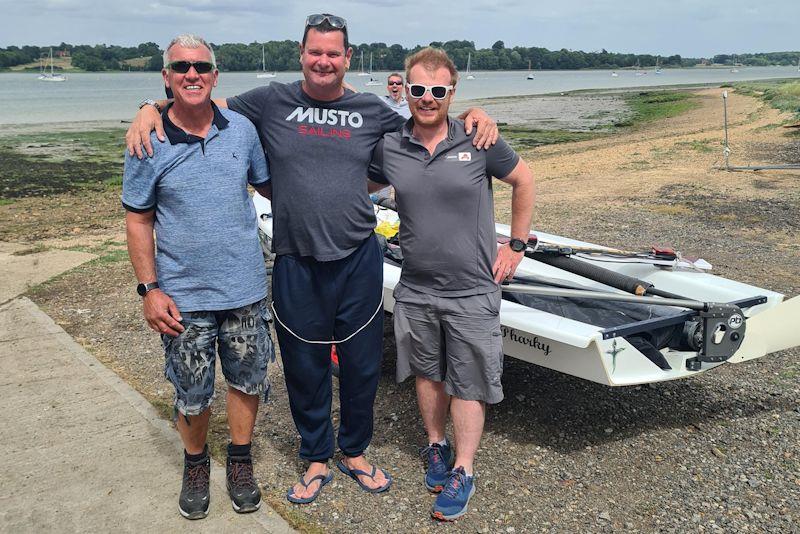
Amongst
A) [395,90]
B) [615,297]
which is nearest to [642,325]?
[615,297]

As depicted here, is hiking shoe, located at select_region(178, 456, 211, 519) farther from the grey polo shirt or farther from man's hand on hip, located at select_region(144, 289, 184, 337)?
the grey polo shirt

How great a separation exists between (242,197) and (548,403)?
97.8 inches

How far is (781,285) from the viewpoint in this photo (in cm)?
679

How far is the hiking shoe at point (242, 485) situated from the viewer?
3.33 meters

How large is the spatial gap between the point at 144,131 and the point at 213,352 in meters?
0.99

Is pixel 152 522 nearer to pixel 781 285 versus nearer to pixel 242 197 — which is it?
pixel 242 197

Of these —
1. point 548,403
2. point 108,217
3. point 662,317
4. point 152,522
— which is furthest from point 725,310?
point 108,217

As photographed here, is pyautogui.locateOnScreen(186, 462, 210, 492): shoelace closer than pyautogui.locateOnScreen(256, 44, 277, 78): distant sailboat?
Yes

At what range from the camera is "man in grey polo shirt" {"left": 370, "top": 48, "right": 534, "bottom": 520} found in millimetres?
3137

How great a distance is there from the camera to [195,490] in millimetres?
3328

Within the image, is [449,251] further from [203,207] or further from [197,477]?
[197,477]

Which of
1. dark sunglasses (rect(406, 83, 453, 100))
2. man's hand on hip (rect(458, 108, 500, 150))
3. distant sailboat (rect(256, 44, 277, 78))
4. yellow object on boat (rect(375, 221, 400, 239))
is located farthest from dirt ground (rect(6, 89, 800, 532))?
distant sailboat (rect(256, 44, 277, 78))

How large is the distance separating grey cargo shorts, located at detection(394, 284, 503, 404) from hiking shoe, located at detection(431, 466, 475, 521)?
385 mm

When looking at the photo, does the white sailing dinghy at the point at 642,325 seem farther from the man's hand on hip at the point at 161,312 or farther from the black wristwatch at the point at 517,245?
the man's hand on hip at the point at 161,312
